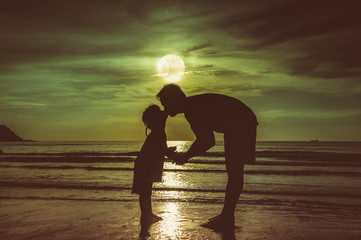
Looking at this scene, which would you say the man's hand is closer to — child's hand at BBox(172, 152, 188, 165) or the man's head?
child's hand at BBox(172, 152, 188, 165)

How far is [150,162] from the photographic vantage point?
190 inches

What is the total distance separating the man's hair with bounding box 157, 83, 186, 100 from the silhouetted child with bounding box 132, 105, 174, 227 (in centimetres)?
41

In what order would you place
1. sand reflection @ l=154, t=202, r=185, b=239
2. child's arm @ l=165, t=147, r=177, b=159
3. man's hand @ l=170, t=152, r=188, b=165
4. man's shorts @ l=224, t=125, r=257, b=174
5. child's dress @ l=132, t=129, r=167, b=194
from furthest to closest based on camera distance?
child's dress @ l=132, t=129, r=167, b=194 < child's arm @ l=165, t=147, r=177, b=159 < man's shorts @ l=224, t=125, r=257, b=174 < man's hand @ l=170, t=152, r=188, b=165 < sand reflection @ l=154, t=202, r=185, b=239

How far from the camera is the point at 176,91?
14.5ft

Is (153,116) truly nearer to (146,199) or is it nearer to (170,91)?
(170,91)

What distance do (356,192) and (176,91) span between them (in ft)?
22.6

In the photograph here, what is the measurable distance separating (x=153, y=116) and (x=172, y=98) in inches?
21.1

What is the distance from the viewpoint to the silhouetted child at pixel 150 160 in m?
4.79

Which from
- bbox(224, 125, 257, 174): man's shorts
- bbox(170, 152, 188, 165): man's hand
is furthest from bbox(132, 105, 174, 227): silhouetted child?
bbox(224, 125, 257, 174): man's shorts

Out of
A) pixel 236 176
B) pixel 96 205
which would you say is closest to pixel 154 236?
pixel 236 176

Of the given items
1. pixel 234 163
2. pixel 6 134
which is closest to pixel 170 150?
pixel 234 163

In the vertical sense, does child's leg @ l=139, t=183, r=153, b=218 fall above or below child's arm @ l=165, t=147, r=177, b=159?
below

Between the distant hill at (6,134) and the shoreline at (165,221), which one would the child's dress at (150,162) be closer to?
the shoreline at (165,221)

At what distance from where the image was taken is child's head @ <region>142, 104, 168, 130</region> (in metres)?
4.79
